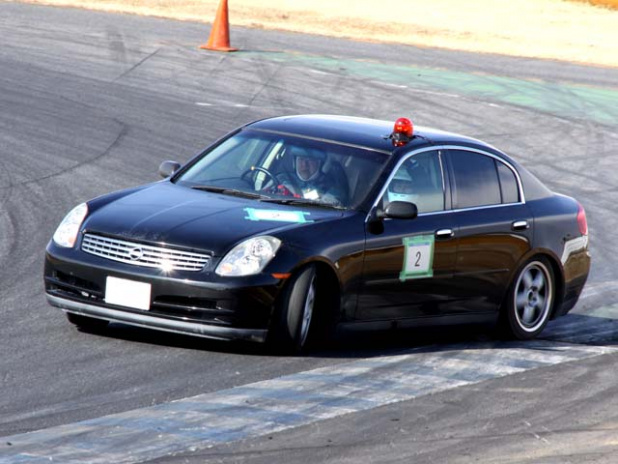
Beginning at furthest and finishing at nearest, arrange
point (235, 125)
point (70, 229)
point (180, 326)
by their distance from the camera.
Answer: point (235, 125), point (70, 229), point (180, 326)

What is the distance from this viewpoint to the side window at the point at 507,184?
10.8m

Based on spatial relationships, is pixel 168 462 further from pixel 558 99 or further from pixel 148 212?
pixel 558 99

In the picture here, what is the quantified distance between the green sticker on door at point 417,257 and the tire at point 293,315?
2.74 ft

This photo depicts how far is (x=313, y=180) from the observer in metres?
9.95

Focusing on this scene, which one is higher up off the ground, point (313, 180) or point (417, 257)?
point (313, 180)

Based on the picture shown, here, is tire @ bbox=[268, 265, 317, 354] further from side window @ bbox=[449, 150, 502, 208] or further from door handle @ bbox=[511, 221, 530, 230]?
door handle @ bbox=[511, 221, 530, 230]

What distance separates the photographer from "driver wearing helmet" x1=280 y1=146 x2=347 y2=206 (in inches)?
387

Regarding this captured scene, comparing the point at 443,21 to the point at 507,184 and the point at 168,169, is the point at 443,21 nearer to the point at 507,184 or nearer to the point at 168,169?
the point at 507,184

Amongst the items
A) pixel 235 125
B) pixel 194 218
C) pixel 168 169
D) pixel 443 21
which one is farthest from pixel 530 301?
pixel 443 21

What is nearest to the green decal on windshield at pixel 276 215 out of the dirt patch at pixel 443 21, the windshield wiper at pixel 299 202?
the windshield wiper at pixel 299 202

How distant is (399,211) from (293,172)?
86cm

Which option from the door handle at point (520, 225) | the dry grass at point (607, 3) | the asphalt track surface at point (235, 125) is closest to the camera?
the asphalt track surface at point (235, 125)

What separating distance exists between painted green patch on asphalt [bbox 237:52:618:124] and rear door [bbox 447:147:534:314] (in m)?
12.0

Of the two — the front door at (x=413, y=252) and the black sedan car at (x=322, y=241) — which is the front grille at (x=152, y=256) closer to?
the black sedan car at (x=322, y=241)
